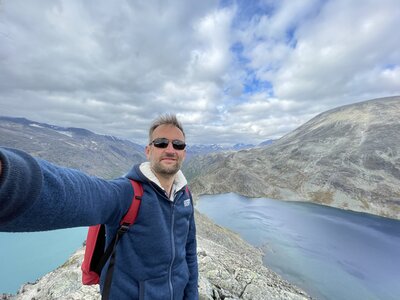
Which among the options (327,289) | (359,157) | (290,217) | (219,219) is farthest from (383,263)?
(359,157)

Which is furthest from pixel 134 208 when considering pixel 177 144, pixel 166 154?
pixel 177 144

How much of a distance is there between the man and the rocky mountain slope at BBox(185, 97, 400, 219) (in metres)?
139

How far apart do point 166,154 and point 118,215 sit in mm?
1360

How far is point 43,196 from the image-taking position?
6.02 ft

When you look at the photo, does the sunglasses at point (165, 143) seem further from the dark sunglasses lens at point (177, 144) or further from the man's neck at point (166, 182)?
the man's neck at point (166, 182)

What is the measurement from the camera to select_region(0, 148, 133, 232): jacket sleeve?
1620 millimetres

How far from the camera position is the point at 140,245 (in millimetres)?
3631

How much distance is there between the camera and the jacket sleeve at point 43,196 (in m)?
1.62

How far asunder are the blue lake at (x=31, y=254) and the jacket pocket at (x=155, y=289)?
176 feet

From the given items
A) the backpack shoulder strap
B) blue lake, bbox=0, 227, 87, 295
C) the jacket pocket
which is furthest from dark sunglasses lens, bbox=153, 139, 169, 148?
blue lake, bbox=0, 227, 87, 295

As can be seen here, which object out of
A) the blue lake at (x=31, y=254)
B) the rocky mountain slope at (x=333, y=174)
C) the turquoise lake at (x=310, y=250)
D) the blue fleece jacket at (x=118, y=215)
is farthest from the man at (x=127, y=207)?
the rocky mountain slope at (x=333, y=174)

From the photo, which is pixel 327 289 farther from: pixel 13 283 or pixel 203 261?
pixel 13 283

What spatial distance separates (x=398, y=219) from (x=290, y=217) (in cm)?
5011

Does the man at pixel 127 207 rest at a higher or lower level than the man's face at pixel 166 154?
lower
